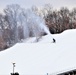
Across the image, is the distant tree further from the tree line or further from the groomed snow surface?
the groomed snow surface

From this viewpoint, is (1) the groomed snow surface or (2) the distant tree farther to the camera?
(2) the distant tree

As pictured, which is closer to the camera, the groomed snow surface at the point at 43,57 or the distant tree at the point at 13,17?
the groomed snow surface at the point at 43,57

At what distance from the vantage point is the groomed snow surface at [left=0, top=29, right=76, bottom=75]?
421 inches

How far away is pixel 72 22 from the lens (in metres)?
37.7

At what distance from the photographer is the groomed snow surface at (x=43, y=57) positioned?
35.1ft

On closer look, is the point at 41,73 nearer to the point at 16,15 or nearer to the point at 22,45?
the point at 22,45

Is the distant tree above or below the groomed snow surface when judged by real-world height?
above

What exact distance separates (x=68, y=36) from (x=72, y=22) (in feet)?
79.3

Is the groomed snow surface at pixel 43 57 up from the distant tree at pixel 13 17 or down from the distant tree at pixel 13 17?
down

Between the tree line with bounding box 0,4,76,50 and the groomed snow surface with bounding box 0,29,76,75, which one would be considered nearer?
the groomed snow surface with bounding box 0,29,76,75

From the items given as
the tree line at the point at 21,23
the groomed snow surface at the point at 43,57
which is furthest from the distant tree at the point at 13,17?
the groomed snow surface at the point at 43,57

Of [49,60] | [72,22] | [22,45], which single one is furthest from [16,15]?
[49,60]

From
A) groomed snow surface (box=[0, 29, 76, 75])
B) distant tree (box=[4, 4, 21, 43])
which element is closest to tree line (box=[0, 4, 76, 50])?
distant tree (box=[4, 4, 21, 43])

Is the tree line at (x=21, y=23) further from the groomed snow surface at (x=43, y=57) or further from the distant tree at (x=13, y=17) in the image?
the groomed snow surface at (x=43, y=57)
